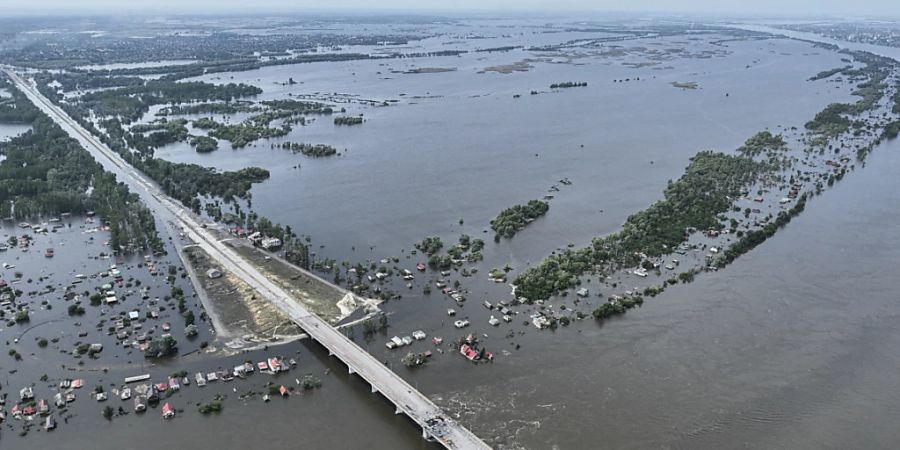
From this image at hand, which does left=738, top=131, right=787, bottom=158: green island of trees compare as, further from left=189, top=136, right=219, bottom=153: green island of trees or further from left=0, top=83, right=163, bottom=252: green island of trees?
left=189, top=136, right=219, bottom=153: green island of trees

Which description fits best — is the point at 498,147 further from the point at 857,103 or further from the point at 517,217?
the point at 857,103

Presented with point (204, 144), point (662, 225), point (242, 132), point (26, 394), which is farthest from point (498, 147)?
point (26, 394)

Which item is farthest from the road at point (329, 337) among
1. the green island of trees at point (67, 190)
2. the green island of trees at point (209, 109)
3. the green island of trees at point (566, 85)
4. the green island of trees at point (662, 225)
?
the green island of trees at point (566, 85)

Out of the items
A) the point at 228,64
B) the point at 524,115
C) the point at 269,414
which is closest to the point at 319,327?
the point at 269,414

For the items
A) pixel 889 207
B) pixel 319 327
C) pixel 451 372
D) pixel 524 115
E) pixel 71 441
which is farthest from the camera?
pixel 524 115

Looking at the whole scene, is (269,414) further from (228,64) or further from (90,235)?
(228,64)

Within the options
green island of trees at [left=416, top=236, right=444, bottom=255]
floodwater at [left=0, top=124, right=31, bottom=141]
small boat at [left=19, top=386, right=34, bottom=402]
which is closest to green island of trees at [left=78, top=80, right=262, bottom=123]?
floodwater at [left=0, top=124, right=31, bottom=141]
